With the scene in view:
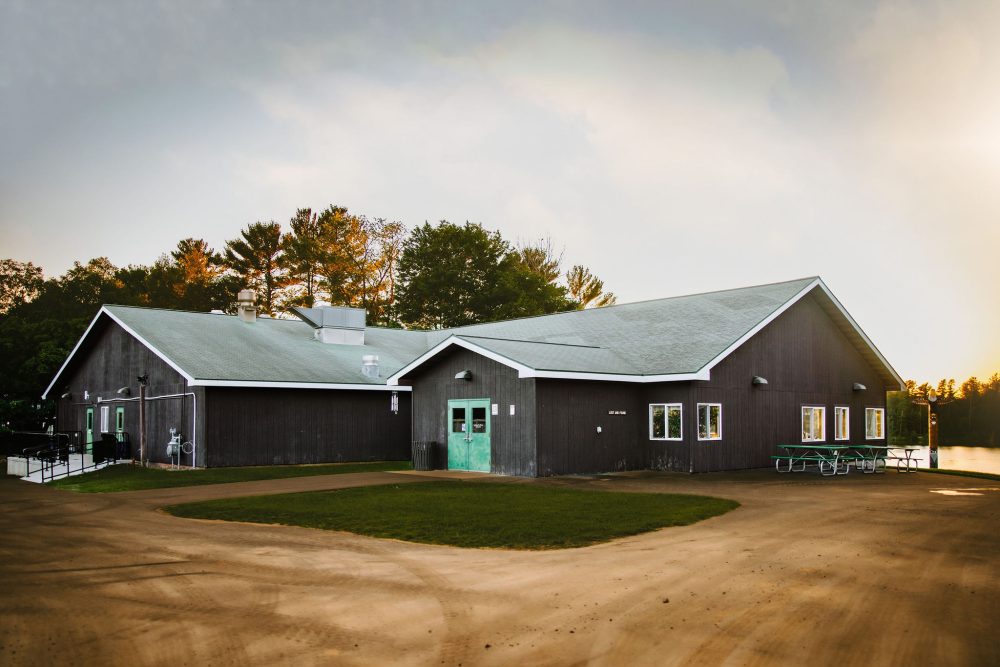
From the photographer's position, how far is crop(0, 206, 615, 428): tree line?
55781 mm

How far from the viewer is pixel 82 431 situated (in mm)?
31266

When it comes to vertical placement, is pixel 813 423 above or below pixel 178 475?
above

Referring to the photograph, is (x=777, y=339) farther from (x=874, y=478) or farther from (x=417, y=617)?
(x=417, y=617)

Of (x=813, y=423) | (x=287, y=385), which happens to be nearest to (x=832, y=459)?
(x=813, y=423)

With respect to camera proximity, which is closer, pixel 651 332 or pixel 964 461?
pixel 651 332

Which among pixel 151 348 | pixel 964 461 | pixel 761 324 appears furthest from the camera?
pixel 964 461

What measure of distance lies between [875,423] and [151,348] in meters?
24.3

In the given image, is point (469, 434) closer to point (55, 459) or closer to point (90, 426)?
point (55, 459)

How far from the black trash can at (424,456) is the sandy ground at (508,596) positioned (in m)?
10.7

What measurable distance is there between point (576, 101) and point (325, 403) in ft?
41.2

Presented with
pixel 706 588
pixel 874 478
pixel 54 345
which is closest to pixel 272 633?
pixel 706 588

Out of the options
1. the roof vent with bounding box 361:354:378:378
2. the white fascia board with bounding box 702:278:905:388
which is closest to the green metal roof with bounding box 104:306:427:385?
the roof vent with bounding box 361:354:378:378

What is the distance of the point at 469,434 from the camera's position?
74.3ft

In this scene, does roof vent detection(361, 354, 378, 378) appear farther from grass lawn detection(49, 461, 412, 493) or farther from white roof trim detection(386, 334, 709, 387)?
white roof trim detection(386, 334, 709, 387)
